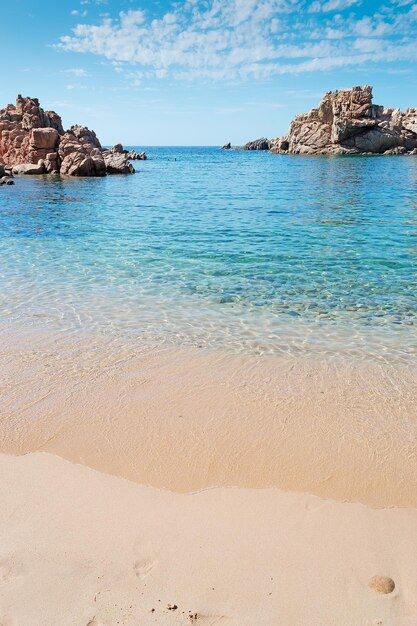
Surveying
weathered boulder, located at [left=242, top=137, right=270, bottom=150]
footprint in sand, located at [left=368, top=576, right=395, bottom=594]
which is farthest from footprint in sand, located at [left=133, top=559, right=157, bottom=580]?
weathered boulder, located at [left=242, top=137, right=270, bottom=150]

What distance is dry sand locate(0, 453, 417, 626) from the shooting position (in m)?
3.00

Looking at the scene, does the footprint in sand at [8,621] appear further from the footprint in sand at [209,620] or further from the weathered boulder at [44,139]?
the weathered boulder at [44,139]

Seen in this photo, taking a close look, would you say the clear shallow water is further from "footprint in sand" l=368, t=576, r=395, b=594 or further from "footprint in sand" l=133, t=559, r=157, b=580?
"footprint in sand" l=133, t=559, r=157, b=580

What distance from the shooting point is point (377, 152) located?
96000 mm

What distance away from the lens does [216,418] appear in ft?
17.9

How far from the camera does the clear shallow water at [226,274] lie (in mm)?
8188

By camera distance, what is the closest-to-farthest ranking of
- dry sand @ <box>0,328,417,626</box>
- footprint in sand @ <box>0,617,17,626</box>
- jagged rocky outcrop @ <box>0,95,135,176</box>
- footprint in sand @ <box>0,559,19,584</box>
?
1. footprint in sand @ <box>0,617,17,626</box>
2. dry sand @ <box>0,328,417,626</box>
3. footprint in sand @ <box>0,559,19,584</box>
4. jagged rocky outcrop @ <box>0,95,135,176</box>

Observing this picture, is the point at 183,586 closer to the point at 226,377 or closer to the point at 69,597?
the point at 69,597

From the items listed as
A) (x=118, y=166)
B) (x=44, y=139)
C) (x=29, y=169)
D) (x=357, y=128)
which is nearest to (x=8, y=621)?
(x=29, y=169)

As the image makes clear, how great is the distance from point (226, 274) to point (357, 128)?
95569 millimetres

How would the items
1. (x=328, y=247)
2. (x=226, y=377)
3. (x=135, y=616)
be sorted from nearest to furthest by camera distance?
1. (x=135, y=616)
2. (x=226, y=377)
3. (x=328, y=247)

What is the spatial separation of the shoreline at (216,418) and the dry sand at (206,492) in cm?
2

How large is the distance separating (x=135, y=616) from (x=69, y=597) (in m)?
0.49

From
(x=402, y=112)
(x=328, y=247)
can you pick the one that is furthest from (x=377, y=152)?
(x=328, y=247)
